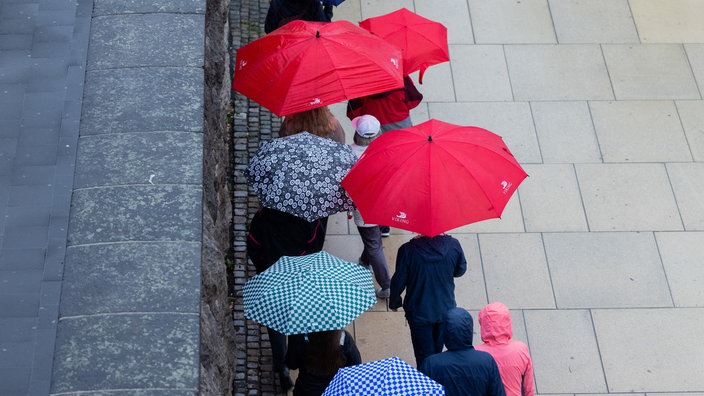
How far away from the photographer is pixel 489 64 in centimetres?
1035

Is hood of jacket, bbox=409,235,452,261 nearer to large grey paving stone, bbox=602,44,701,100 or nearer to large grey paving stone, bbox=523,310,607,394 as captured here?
large grey paving stone, bbox=523,310,607,394

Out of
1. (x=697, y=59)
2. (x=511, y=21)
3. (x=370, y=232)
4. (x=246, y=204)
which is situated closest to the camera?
(x=370, y=232)

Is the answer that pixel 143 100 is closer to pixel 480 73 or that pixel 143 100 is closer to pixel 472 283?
pixel 472 283

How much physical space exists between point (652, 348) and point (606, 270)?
2.84ft

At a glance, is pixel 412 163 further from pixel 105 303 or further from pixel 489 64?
pixel 489 64

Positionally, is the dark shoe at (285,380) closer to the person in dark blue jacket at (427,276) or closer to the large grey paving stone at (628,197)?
the person in dark blue jacket at (427,276)

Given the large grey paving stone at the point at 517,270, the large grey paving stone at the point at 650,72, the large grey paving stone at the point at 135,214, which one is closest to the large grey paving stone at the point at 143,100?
the large grey paving stone at the point at 135,214

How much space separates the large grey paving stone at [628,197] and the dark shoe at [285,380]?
3.27 metres

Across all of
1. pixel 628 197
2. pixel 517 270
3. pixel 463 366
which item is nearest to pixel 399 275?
pixel 463 366

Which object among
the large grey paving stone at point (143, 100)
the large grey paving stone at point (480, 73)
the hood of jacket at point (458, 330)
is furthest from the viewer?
the large grey paving stone at point (480, 73)

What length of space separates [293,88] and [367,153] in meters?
0.93

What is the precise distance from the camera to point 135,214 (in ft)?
18.8

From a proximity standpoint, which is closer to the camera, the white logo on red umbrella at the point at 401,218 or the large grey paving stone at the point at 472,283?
the white logo on red umbrella at the point at 401,218

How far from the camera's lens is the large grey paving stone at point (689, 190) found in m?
8.80
